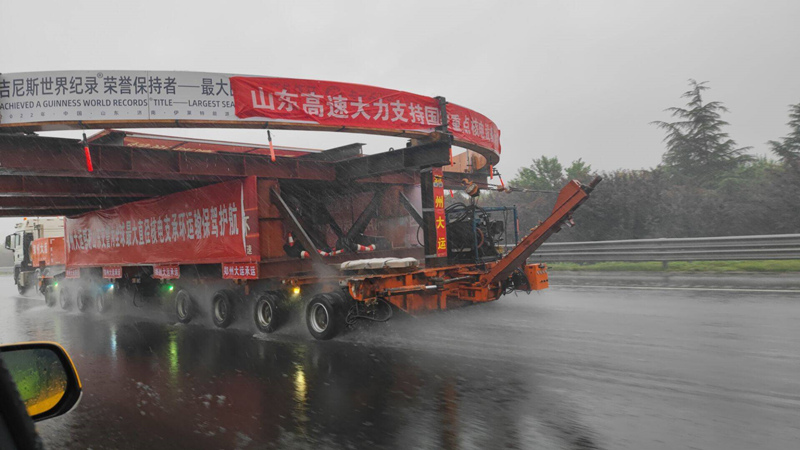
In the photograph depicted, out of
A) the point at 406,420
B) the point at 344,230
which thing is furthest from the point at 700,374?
the point at 344,230

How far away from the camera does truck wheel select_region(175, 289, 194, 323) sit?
1203cm

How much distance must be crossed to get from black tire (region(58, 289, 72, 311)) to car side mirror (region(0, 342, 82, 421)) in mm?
18446

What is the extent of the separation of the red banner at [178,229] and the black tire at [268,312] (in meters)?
0.90

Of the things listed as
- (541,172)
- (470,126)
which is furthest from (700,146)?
(470,126)

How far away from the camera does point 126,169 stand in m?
9.82

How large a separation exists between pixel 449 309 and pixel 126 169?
6490 millimetres

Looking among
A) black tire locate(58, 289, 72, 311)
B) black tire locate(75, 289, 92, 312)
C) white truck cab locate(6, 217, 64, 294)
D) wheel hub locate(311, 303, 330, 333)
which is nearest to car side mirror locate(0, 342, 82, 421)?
wheel hub locate(311, 303, 330, 333)

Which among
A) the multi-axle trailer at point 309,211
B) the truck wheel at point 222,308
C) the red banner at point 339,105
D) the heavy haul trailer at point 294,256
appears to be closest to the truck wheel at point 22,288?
the heavy haul trailer at point 294,256

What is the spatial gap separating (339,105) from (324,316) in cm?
365

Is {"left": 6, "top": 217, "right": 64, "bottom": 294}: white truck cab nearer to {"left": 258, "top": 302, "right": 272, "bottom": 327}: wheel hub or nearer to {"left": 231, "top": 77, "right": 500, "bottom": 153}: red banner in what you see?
{"left": 258, "top": 302, "right": 272, "bottom": 327}: wheel hub

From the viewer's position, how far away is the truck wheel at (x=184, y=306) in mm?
12031

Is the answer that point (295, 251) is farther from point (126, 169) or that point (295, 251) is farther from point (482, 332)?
point (482, 332)

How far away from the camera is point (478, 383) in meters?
5.38

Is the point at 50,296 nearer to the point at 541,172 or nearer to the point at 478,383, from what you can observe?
the point at 478,383
